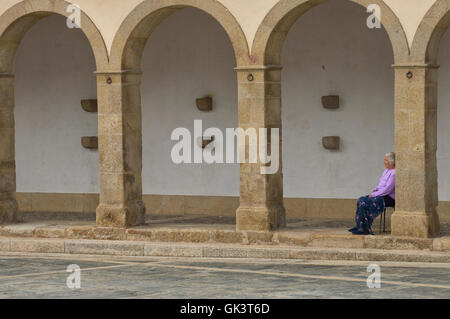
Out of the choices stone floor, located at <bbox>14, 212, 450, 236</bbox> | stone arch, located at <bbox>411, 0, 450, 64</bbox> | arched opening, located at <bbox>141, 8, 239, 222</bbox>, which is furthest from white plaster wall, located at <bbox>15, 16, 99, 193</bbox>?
stone arch, located at <bbox>411, 0, 450, 64</bbox>

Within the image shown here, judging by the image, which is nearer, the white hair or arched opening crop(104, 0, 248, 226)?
the white hair

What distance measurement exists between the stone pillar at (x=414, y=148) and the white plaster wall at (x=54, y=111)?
6083 millimetres

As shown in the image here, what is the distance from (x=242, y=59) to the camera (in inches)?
575

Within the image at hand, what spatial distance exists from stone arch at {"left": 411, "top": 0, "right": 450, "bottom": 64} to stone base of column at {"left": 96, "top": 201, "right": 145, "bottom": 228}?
4.48 meters

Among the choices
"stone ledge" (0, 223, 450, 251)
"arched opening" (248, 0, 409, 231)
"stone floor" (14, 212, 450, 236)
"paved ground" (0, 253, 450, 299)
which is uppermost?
"arched opening" (248, 0, 409, 231)

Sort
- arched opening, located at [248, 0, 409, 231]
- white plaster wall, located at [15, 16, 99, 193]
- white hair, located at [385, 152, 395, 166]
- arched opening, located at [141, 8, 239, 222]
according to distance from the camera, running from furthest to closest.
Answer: white plaster wall, located at [15, 16, 99, 193] < arched opening, located at [141, 8, 239, 222] < arched opening, located at [248, 0, 409, 231] < white hair, located at [385, 152, 395, 166]

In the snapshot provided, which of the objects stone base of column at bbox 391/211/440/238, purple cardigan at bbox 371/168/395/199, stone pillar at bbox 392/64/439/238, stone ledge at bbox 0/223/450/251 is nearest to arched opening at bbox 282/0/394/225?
purple cardigan at bbox 371/168/395/199

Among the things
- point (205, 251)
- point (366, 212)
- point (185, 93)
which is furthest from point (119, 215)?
point (366, 212)

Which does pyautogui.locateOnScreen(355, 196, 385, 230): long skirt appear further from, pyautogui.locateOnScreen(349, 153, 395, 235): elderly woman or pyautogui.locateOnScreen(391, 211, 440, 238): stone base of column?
pyautogui.locateOnScreen(391, 211, 440, 238): stone base of column

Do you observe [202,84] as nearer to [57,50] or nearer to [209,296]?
[57,50]

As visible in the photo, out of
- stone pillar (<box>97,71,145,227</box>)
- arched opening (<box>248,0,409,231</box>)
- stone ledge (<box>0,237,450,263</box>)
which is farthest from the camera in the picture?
arched opening (<box>248,0,409,231</box>)

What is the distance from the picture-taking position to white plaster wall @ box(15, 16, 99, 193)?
A: 1822cm

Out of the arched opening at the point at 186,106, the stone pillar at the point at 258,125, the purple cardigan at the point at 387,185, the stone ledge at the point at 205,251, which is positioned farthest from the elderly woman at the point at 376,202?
the arched opening at the point at 186,106

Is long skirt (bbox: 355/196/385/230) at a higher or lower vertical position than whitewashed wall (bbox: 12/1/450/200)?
lower
